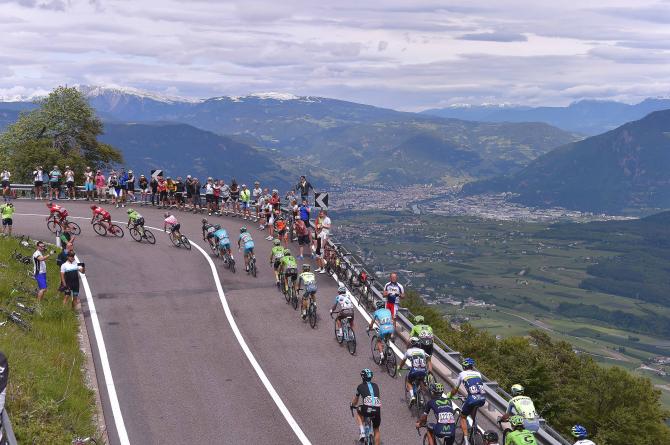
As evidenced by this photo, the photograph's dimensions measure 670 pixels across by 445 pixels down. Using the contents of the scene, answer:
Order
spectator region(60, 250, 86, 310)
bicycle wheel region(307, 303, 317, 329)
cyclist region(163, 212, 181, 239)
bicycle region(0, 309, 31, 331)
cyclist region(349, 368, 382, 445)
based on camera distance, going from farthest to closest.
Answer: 1. cyclist region(163, 212, 181, 239)
2. bicycle wheel region(307, 303, 317, 329)
3. spectator region(60, 250, 86, 310)
4. bicycle region(0, 309, 31, 331)
5. cyclist region(349, 368, 382, 445)

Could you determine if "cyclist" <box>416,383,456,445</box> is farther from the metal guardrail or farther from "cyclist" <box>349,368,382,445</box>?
the metal guardrail

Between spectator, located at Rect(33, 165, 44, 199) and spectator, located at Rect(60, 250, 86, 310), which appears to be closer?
spectator, located at Rect(60, 250, 86, 310)

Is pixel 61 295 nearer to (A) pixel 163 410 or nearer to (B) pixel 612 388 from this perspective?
(A) pixel 163 410

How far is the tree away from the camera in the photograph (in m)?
61.6

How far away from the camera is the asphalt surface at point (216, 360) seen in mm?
13734

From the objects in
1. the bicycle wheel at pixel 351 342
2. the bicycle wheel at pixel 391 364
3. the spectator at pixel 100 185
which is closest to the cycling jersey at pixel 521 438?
the bicycle wheel at pixel 391 364

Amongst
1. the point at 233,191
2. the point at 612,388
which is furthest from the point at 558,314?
the point at 233,191

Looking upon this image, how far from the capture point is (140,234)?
30.5 meters

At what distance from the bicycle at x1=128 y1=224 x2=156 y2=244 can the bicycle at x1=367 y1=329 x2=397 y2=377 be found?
16.3 meters

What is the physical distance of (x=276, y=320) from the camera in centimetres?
2083

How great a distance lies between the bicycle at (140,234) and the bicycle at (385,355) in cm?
1632

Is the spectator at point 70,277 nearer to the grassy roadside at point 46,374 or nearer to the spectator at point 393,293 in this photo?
the grassy roadside at point 46,374

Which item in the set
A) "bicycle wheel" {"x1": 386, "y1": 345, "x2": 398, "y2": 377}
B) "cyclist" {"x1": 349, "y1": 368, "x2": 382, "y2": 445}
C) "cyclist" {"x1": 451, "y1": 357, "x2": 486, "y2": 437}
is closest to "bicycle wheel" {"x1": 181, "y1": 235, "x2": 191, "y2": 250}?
"bicycle wheel" {"x1": 386, "y1": 345, "x2": 398, "y2": 377}

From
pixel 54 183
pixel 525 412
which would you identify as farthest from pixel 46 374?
pixel 54 183
